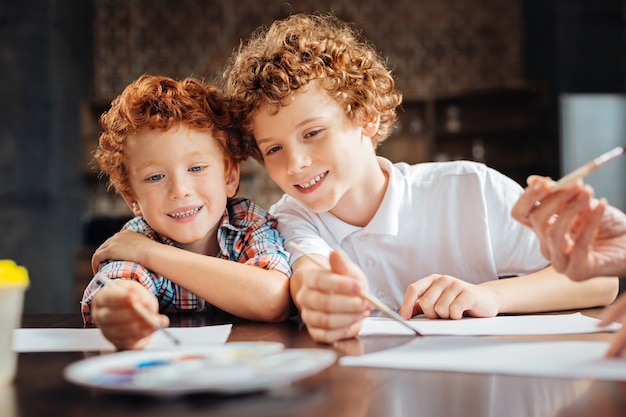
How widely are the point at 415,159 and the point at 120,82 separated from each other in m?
2.62

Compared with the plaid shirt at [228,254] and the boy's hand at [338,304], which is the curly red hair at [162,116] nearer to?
the plaid shirt at [228,254]

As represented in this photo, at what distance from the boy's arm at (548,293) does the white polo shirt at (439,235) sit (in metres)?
0.23

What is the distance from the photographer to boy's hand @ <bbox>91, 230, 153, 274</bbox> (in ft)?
4.33

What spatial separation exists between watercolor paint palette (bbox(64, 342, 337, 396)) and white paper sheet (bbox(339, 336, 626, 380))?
9 centimetres

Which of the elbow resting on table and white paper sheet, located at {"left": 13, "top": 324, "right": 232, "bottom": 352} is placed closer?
white paper sheet, located at {"left": 13, "top": 324, "right": 232, "bottom": 352}

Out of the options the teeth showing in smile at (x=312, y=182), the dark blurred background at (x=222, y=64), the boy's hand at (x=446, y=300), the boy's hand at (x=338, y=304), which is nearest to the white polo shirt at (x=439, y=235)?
the teeth showing in smile at (x=312, y=182)

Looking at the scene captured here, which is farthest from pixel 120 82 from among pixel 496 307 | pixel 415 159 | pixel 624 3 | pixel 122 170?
pixel 496 307

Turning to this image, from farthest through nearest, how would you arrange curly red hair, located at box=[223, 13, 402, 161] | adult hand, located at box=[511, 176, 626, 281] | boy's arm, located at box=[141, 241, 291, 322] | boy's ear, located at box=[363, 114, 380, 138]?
boy's ear, located at box=[363, 114, 380, 138] → curly red hair, located at box=[223, 13, 402, 161] → boy's arm, located at box=[141, 241, 291, 322] → adult hand, located at box=[511, 176, 626, 281]

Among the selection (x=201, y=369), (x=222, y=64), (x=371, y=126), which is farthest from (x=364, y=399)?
(x=222, y=64)

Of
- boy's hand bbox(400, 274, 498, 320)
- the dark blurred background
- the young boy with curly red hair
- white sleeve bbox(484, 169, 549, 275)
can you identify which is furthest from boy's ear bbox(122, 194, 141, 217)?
the dark blurred background

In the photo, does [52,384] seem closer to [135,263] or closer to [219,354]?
[219,354]

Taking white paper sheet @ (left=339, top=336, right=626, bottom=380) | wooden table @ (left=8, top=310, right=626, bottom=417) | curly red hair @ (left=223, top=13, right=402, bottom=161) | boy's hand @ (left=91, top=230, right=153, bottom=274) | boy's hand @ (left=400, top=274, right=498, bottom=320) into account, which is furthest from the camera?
curly red hair @ (left=223, top=13, right=402, bottom=161)

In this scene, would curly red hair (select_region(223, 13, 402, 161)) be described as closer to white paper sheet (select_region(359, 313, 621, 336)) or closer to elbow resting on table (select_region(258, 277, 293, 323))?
elbow resting on table (select_region(258, 277, 293, 323))

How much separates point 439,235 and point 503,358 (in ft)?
2.72
